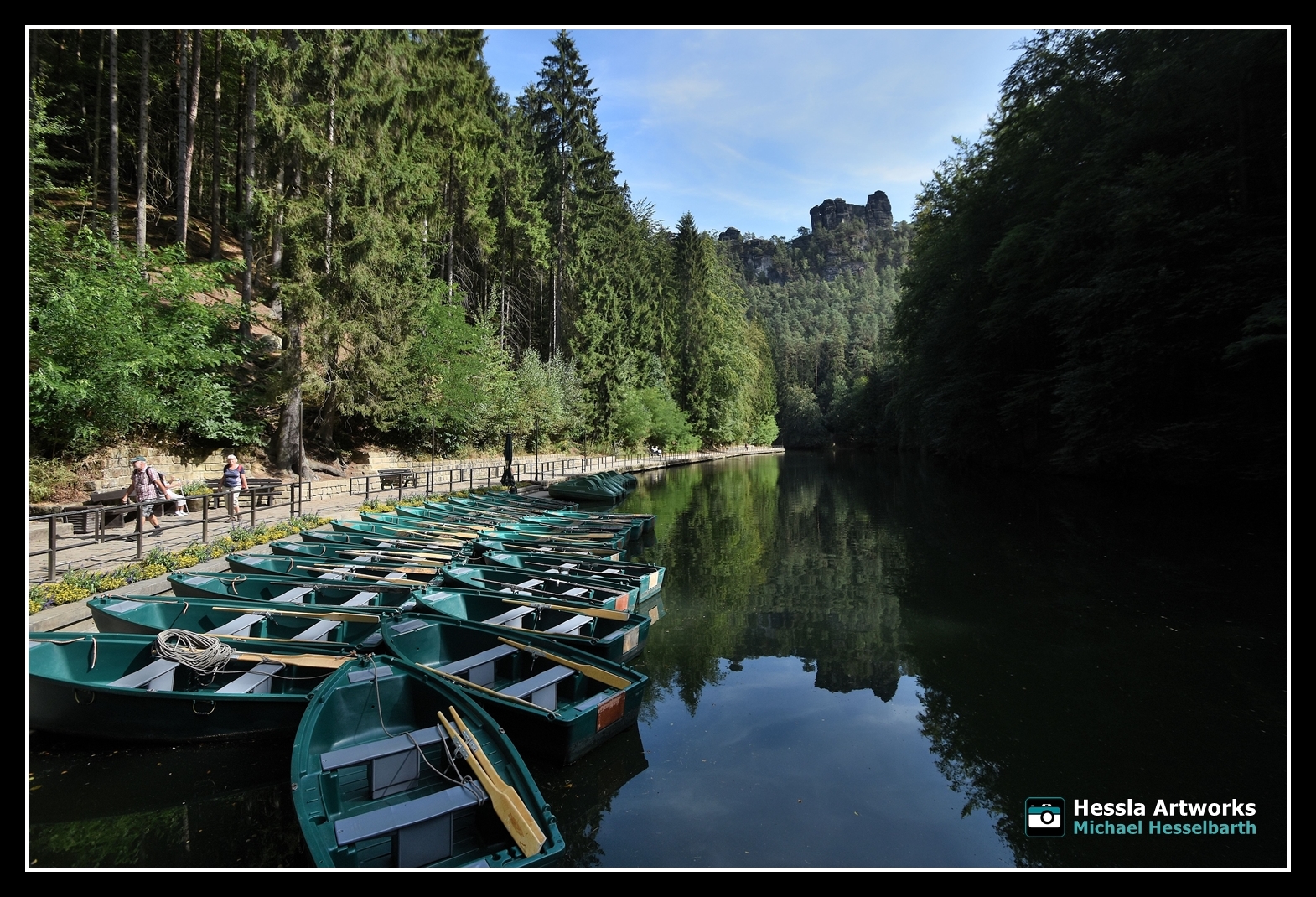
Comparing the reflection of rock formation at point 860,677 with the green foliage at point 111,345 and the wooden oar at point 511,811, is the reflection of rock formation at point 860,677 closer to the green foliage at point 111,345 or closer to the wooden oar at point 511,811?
the wooden oar at point 511,811

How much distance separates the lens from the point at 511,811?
3703 mm

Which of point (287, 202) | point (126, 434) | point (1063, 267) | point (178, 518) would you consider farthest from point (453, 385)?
point (1063, 267)

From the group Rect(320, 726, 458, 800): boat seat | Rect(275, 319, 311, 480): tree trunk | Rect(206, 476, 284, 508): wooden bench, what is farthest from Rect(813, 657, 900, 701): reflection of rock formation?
Rect(275, 319, 311, 480): tree trunk

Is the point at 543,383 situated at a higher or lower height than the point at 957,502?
higher

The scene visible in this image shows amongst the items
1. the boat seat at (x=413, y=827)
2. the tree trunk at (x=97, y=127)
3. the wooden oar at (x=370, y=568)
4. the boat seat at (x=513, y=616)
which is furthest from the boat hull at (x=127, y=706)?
the tree trunk at (x=97, y=127)

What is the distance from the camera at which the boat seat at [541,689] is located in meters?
5.73

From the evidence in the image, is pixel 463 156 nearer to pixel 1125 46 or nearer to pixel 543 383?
pixel 543 383

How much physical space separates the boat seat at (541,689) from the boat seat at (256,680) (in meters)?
2.14

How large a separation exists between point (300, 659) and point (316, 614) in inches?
52.3

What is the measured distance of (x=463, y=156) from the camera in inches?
1218

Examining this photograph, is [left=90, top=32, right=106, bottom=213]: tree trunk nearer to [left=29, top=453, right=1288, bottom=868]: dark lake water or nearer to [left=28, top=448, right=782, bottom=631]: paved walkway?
[left=28, top=448, right=782, bottom=631]: paved walkway

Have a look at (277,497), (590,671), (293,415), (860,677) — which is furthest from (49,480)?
(860,677)

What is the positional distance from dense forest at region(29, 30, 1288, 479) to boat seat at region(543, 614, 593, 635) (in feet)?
38.5

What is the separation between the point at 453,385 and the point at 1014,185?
26.8 m
